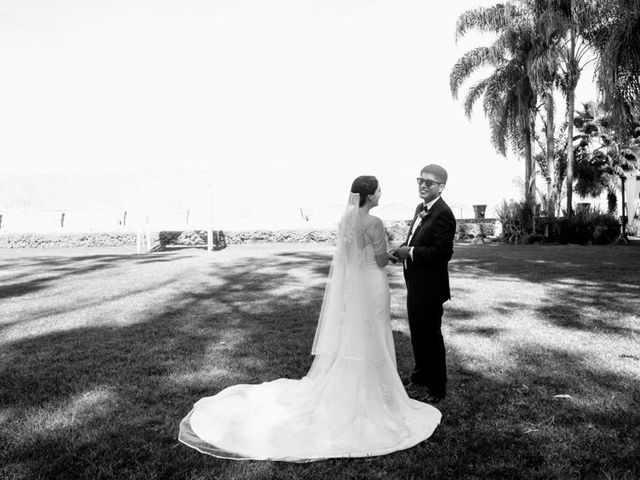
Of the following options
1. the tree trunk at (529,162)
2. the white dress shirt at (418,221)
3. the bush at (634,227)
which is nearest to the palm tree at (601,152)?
the bush at (634,227)

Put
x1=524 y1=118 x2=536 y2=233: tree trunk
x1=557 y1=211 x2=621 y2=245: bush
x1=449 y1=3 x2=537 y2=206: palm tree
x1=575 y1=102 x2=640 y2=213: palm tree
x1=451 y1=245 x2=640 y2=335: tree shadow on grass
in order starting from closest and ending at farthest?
x1=451 y1=245 x2=640 y2=335: tree shadow on grass → x1=557 y1=211 x2=621 y2=245: bush → x1=449 y1=3 x2=537 y2=206: palm tree → x1=524 y1=118 x2=536 y2=233: tree trunk → x1=575 y1=102 x2=640 y2=213: palm tree

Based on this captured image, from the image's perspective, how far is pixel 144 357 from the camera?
6.31m

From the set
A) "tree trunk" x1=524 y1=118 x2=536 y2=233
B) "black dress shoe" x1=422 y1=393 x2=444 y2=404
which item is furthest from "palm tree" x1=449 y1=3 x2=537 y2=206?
"black dress shoe" x1=422 y1=393 x2=444 y2=404

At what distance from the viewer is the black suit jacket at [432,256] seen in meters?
4.85

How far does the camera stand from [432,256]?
4.82 metres

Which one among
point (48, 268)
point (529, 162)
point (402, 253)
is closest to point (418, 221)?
point (402, 253)

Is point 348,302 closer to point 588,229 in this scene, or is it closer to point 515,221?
point 588,229

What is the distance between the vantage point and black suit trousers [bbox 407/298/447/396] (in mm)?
4934

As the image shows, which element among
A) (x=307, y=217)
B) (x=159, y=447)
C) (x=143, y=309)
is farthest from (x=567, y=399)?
(x=307, y=217)

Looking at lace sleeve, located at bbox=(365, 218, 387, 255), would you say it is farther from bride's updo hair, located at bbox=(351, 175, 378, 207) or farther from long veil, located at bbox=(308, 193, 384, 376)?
bride's updo hair, located at bbox=(351, 175, 378, 207)

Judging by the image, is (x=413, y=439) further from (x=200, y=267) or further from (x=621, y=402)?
(x=200, y=267)

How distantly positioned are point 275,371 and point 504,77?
2736 centimetres

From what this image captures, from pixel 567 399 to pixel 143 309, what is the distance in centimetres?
692

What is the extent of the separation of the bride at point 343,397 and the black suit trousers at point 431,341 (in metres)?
0.30
